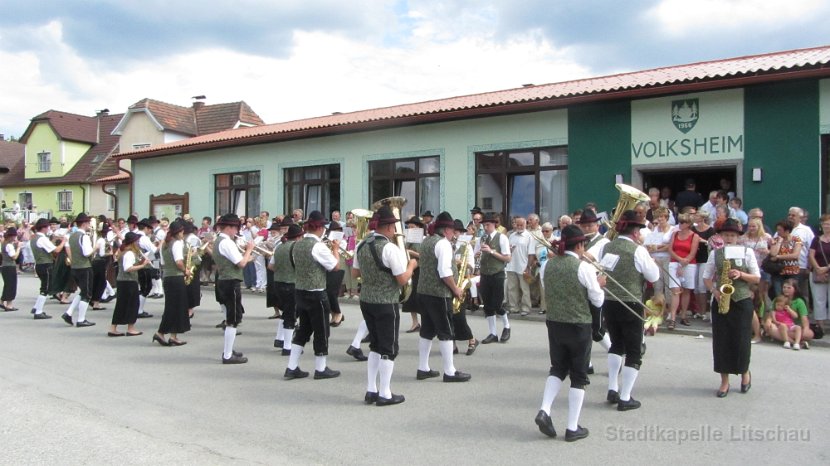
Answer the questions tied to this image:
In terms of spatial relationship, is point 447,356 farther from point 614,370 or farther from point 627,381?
point 627,381

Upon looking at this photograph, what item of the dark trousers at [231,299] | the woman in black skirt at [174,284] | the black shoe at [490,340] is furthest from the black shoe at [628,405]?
the woman in black skirt at [174,284]

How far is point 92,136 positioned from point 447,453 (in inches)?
1715

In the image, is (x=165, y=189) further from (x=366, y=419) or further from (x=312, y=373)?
(x=366, y=419)

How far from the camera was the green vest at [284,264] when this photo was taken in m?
8.84

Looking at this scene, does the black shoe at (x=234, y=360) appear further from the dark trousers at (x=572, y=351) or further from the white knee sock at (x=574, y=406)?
the white knee sock at (x=574, y=406)

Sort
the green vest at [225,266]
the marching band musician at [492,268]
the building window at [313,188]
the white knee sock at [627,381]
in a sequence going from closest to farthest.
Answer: the white knee sock at [627,381], the green vest at [225,266], the marching band musician at [492,268], the building window at [313,188]

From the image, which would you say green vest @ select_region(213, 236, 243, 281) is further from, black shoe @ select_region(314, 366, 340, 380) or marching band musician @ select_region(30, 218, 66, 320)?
marching band musician @ select_region(30, 218, 66, 320)

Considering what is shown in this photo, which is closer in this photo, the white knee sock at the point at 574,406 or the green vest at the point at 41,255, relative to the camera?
the white knee sock at the point at 574,406

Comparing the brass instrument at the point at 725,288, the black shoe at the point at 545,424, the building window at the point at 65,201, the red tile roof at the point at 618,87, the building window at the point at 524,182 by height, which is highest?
the red tile roof at the point at 618,87

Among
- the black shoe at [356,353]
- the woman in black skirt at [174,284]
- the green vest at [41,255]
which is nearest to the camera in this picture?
the black shoe at [356,353]

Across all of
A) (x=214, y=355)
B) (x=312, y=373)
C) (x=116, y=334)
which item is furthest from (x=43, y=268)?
(x=312, y=373)

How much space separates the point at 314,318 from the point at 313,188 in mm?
11793

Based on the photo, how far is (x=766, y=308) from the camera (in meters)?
9.28

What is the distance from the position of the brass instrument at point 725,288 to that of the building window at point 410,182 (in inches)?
385
